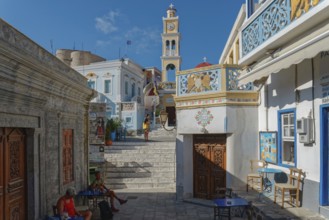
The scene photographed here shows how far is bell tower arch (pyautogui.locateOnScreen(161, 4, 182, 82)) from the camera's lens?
39.2 m

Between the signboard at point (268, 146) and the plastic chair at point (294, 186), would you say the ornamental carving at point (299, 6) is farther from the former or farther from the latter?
the signboard at point (268, 146)

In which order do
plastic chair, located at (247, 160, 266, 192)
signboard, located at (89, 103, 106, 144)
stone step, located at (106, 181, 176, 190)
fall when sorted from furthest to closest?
1. signboard, located at (89, 103, 106, 144)
2. stone step, located at (106, 181, 176, 190)
3. plastic chair, located at (247, 160, 266, 192)

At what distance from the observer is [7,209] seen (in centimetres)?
575

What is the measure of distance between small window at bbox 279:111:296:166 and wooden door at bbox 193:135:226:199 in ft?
8.29

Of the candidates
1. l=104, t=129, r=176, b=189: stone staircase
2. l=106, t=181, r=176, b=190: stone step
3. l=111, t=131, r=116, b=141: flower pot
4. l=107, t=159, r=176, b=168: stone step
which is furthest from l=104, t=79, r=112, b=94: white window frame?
l=106, t=181, r=176, b=190: stone step

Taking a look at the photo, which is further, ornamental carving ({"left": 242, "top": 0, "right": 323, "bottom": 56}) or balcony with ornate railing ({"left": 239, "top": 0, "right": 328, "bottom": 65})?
ornamental carving ({"left": 242, "top": 0, "right": 323, "bottom": 56})

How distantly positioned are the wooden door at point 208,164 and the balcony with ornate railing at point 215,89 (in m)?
1.31

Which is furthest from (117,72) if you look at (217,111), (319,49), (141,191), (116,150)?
(319,49)

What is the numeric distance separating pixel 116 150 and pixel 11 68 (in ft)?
41.9

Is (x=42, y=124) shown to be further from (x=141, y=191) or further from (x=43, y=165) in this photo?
(x=141, y=191)

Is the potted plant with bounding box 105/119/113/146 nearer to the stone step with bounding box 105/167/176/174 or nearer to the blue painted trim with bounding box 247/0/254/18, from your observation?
the stone step with bounding box 105/167/176/174

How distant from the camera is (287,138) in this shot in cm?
805

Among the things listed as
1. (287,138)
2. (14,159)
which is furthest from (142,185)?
(14,159)

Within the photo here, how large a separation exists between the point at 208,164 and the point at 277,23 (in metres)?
5.58
